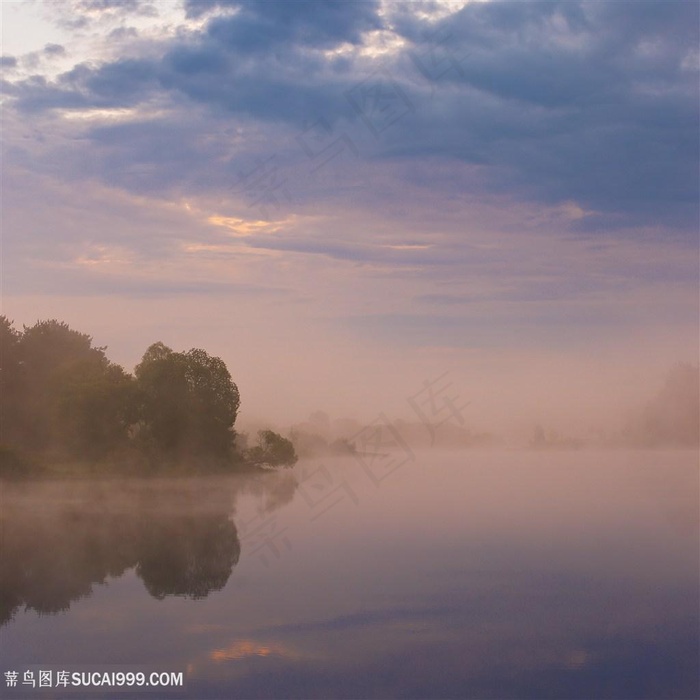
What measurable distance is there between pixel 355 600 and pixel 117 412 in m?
44.1

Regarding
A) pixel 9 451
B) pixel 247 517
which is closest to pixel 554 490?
pixel 247 517

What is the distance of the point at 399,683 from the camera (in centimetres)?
1775

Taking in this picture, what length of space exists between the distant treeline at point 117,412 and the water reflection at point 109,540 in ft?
15.9

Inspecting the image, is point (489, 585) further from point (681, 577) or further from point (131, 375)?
point (131, 375)

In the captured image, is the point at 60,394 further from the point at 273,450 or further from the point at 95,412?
the point at 273,450

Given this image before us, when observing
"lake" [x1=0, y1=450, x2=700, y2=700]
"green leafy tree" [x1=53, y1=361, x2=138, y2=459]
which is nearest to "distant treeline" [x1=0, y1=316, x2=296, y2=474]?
"green leafy tree" [x1=53, y1=361, x2=138, y2=459]

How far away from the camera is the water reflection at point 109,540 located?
27891 mm

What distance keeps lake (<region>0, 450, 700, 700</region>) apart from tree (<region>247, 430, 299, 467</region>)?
24281 mm

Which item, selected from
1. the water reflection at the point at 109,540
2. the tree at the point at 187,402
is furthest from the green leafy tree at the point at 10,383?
the water reflection at the point at 109,540

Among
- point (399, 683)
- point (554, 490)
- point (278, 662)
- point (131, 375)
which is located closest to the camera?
point (399, 683)

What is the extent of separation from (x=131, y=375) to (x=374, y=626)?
5093cm

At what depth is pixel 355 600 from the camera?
2500cm

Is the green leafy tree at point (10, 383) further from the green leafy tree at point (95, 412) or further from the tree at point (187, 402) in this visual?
the tree at point (187, 402)

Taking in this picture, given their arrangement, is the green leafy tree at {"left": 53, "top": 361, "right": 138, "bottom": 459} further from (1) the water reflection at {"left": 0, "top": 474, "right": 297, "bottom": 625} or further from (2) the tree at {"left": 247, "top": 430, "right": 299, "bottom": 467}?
(2) the tree at {"left": 247, "top": 430, "right": 299, "bottom": 467}
